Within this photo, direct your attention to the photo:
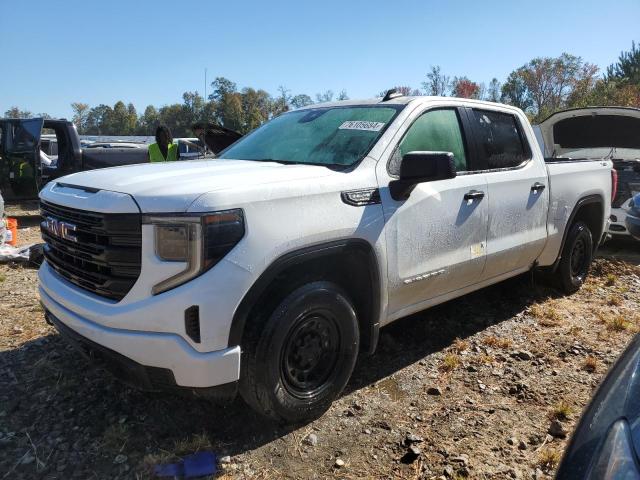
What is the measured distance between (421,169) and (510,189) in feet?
4.62

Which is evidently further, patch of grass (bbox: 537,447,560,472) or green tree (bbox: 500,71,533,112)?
green tree (bbox: 500,71,533,112)

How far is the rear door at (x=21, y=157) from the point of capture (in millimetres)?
9922

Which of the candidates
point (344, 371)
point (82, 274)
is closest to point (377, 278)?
point (344, 371)

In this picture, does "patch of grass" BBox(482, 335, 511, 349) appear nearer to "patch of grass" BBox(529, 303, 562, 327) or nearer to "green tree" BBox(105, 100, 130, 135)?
"patch of grass" BBox(529, 303, 562, 327)

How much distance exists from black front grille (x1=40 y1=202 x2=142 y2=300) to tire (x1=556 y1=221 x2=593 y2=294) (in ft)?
13.7

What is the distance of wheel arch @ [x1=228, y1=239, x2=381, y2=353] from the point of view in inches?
96.3

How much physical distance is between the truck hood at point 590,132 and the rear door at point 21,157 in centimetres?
918

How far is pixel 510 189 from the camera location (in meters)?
4.00

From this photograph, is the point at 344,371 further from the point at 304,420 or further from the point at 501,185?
the point at 501,185

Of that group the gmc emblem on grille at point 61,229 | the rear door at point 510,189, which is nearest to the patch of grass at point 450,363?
the rear door at point 510,189

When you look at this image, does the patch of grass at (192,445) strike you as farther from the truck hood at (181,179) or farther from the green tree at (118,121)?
the green tree at (118,121)

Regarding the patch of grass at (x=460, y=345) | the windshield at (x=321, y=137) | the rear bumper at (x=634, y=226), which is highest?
the windshield at (x=321, y=137)

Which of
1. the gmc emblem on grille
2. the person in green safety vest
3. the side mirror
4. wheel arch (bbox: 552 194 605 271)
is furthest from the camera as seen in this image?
the person in green safety vest

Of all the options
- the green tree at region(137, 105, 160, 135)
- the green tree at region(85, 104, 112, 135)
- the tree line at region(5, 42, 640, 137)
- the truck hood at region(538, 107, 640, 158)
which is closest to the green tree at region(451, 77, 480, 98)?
the tree line at region(5, 42, 640, 137)
